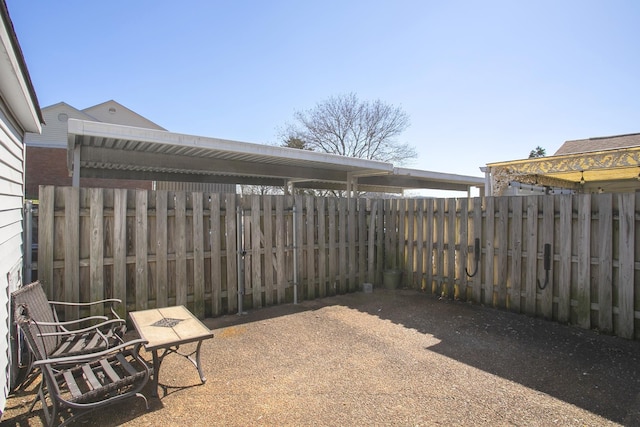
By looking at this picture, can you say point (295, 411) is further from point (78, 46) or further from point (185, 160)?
point (78, 46)

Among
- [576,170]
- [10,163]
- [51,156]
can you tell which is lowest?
[10,163]

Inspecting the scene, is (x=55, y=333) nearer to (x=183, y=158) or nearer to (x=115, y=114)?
(x=183, y=158)

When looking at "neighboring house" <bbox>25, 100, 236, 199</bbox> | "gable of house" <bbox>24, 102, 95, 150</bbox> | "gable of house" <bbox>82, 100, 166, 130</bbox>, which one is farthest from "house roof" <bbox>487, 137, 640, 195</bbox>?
"gable of house" <bbox>24, 102, 95, 150</bbox>

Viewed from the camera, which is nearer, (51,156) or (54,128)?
(51,156)

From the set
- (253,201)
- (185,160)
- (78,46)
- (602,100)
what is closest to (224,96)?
(78,46)

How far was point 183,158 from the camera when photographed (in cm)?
661

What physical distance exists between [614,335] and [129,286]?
20.7ft

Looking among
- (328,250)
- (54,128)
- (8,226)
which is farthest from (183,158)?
(54,128)

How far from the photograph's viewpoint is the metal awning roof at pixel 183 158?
4971 millimetres

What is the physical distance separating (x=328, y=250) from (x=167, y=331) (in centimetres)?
375

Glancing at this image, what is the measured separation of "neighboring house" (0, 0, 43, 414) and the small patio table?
96cm

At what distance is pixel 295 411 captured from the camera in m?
2.68

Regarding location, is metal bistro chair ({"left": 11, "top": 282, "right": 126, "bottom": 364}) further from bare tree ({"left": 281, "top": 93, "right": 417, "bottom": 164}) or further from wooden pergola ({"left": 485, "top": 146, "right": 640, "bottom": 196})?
bare tree ({"left": 281, "top": 93, "right": 417, "bottom": 164})

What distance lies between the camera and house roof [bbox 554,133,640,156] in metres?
10.3
